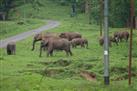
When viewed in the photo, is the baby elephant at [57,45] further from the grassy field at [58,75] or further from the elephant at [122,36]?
the elephant at [122,36]

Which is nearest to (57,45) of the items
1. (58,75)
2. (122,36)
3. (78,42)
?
(78,42)

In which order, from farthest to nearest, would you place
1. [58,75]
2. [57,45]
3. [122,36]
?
[122,36]
[57,45]
[58,75]

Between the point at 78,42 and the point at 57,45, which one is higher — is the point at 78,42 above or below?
below

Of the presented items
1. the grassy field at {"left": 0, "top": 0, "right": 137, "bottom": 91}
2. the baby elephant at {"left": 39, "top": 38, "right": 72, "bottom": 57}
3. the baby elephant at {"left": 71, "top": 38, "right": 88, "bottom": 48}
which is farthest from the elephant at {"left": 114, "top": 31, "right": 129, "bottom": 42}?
the grassy field at {"left": 0, "top": 0, "right": 137, "bottom": 91}

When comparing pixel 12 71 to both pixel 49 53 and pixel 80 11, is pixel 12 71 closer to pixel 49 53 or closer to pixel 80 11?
pixel 49 53

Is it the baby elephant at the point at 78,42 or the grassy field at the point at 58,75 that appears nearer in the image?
the grassy field at the point at 58,75

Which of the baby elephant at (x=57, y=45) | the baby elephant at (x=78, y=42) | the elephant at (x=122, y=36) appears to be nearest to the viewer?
the baby elephant at (x=57, y=45)

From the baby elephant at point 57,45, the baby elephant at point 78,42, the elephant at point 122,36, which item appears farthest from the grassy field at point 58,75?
the elephant at point 122,36

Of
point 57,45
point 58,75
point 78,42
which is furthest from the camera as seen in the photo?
point 78,42

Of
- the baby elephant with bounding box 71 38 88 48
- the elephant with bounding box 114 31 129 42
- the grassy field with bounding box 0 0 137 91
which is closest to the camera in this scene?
the grassy field with bounding box 0 0 137 91

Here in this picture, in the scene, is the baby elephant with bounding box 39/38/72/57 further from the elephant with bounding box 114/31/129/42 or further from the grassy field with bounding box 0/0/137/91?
the elephant with bounding box 114/31/129/42

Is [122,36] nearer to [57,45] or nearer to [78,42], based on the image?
[78,42]

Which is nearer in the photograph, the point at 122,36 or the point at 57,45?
the point at 57,45

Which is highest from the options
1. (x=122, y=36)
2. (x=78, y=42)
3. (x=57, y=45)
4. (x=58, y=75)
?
(x=58, y=75)
